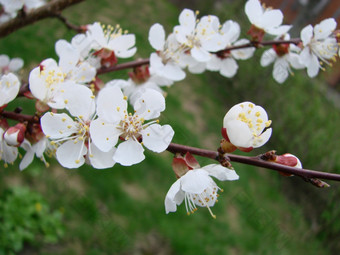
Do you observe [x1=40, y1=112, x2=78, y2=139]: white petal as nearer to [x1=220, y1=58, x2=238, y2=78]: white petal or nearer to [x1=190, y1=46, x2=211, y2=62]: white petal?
[x1=190, y1=46, x2=211, y2=62]: white petal

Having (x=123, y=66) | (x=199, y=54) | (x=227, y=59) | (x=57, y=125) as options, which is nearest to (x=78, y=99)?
(x=57, y=125)

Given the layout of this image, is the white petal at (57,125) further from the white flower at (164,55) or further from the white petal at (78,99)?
the white flower at (164,55)

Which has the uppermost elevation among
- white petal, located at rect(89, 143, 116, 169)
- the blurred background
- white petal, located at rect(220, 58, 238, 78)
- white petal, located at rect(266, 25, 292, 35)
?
white petal, located at rect(266, 25, 292, 35)

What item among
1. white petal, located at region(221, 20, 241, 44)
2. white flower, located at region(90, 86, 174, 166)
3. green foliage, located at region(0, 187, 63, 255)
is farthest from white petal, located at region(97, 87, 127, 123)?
green foliage, located at region(0, 187, 63, 255)

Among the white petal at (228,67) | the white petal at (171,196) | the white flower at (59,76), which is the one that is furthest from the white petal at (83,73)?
the white petal at (228,67)

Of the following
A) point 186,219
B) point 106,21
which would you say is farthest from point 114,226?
point 106,21

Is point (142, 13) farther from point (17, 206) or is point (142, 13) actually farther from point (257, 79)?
point (17, 206)
